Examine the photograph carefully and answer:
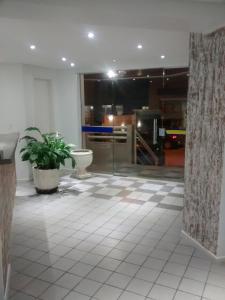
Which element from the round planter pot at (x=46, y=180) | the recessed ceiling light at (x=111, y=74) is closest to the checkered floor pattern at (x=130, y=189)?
the round planter pot at (x=46, y=180)

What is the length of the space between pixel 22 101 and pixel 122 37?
3.06 meters

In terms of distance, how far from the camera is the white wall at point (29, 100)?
602cm

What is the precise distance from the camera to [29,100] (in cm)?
627

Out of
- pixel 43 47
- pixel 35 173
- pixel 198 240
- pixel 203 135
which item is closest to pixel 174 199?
pixel 198 240

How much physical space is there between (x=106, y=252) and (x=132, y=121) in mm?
4596

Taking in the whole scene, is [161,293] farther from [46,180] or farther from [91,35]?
[46,180]

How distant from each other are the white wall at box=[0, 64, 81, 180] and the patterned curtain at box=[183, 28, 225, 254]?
4011 millimetres

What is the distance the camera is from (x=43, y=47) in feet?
14.8

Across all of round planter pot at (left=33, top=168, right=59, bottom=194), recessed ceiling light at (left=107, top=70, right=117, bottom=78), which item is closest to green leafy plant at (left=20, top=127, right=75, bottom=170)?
round planter pot at (left=33, top=168, right=59, bottom=194)

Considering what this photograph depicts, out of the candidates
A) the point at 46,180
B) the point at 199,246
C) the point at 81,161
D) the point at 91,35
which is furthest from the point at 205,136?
the point at 81,161

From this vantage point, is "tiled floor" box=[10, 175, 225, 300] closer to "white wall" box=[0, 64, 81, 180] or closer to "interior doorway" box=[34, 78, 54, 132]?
"white wall" box=[0, 64, 81, 180]

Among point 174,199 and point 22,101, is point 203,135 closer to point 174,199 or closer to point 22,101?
point 174,199

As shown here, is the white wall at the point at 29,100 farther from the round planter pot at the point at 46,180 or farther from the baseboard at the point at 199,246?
the baseboard at the point at 199,246

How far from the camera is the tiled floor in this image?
2.66m
